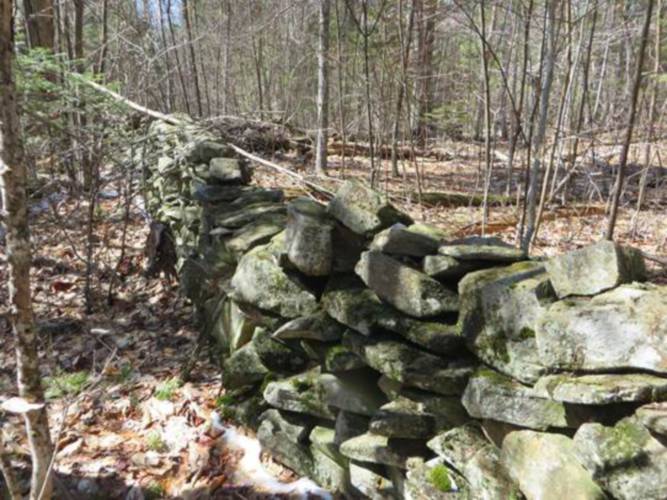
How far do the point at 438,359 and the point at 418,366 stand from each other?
→ 0.29 feet

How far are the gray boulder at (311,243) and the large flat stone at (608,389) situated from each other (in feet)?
4.35

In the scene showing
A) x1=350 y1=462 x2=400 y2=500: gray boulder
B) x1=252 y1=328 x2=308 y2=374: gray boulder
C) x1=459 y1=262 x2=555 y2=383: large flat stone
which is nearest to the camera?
x1=459 y1=262 x2=555 y2=383: large flat stone

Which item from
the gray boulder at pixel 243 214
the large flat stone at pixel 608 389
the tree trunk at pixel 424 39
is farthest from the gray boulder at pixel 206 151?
the large flat stone at pixel 608 389

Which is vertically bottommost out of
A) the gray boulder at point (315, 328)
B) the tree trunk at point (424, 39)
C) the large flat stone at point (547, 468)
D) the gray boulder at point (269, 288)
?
the large flat stone at point (547, 468)

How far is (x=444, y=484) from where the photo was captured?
2240 millimetres

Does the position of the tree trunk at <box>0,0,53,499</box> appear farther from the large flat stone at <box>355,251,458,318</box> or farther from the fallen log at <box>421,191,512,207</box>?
the fallen log at <box>421,191,512,207</box>

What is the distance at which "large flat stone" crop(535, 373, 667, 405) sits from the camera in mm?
1572

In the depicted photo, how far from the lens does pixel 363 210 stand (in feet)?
9.11

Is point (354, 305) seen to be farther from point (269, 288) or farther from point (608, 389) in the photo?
point (608, 389)

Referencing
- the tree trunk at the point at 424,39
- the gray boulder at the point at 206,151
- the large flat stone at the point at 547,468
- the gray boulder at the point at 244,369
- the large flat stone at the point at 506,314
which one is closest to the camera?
the large flat stone at the point at 547,468

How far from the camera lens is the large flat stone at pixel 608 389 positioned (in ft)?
5.16

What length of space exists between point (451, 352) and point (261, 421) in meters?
1.41

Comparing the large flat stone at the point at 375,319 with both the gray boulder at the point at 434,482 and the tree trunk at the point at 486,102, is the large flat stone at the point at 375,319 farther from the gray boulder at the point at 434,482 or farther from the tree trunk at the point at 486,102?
the tree trunk at the point at 486,102

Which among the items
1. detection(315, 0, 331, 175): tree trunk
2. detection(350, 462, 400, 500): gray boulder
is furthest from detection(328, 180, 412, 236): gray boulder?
detection(315, 0, 331, 175): tree trunk
